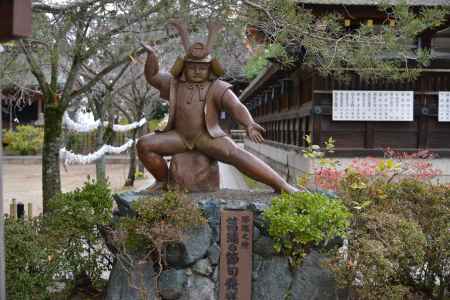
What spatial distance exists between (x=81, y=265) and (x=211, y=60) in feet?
9.11

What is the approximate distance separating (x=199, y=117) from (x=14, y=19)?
9.07 feet

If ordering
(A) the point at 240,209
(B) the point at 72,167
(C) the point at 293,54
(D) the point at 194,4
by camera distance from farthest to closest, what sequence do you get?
1. (B) the point at 72,167
2. (C) the point at 293,54
3. (D) the point at 194,4
4. (A) the point at 240,209

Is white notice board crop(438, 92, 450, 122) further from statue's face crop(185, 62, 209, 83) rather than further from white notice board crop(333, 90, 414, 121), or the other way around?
statue's face crop(185, 62, 209, 83)

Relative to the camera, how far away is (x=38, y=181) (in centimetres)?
2092

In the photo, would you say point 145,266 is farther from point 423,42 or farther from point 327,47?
point 423,42

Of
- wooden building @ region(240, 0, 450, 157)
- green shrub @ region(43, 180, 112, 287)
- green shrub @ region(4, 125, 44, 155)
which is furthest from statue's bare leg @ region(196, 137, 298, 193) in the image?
green shrub @ region(4, 125, 44, 155)

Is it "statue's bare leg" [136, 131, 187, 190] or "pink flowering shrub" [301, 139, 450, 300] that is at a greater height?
"statue's bare leg" [136, 131, 187, 190]

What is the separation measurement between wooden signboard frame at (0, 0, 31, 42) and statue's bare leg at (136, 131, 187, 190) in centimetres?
249

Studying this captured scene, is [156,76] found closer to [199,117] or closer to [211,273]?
[199,117]

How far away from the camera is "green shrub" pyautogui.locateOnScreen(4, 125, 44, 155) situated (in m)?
29.6

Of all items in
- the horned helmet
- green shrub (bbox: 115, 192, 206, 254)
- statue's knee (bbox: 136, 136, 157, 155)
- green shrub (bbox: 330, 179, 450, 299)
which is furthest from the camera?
statue's knee (bbox: 136, 136, 157, 155)

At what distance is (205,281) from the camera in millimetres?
5293

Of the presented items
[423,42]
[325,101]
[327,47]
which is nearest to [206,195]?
[327,47]

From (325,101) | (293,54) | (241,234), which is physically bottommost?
(241,234)
